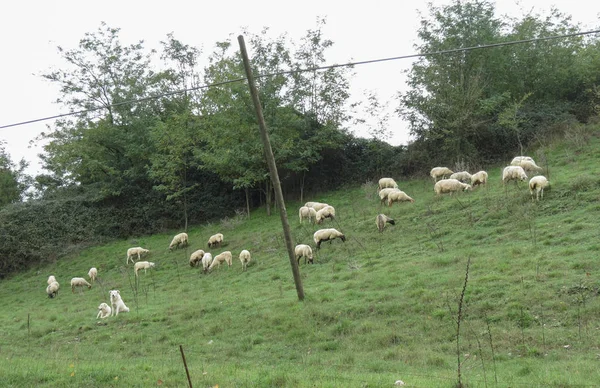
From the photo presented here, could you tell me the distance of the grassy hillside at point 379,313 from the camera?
9562mm

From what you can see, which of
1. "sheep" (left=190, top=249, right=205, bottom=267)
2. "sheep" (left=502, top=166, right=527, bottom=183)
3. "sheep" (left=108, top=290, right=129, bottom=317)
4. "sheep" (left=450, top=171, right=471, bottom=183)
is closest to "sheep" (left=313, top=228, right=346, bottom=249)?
"sheep" (left=190, top=249, right=205, bottom=267)

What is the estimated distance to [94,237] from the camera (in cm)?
3862

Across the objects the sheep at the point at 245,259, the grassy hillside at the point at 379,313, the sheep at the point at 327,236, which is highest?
the sheep at the point at 327,236

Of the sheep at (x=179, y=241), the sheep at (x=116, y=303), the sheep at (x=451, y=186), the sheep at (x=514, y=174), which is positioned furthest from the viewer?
the sheep at (x=179, y=241)

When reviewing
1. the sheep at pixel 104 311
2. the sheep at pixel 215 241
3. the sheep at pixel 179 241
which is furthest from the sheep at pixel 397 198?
the sheep at pixel 104 311

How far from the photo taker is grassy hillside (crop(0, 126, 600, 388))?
9.56 meters

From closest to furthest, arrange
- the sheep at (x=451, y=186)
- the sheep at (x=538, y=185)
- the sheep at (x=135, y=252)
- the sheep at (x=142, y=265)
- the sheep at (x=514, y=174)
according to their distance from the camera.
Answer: the sheep at (x=538, y=185), the sheep at (x=514, y=174), the sheep at (x=451, y=186), the sheep at (x=142, y=265), the sheep at (x=135, y=252)

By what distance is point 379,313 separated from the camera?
13.2 meters

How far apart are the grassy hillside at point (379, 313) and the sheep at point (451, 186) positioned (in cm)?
88

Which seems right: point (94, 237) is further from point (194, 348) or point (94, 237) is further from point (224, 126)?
point (194, 348)

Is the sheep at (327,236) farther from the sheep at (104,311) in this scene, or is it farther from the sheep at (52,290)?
the sheep at (52,290)

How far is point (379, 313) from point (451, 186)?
45.7ft

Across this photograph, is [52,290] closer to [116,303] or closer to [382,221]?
[116,303]

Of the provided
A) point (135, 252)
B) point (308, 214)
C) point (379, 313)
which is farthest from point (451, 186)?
point (135, 252)
